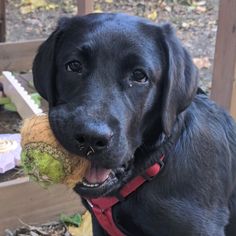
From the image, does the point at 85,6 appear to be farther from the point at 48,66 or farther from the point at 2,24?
the point at 48,66

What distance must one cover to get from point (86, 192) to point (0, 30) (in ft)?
10.6

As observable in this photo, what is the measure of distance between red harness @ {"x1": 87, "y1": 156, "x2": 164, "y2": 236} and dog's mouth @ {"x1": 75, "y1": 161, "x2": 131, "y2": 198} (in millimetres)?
129

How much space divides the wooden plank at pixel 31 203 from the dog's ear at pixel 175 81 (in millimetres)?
1142

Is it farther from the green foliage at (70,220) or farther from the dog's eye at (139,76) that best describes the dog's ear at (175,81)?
the green foliage at (70,220)

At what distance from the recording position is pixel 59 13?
244 inches

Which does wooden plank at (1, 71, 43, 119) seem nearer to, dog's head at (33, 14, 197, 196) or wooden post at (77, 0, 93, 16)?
wooden post at (77, 0, 93, 16)

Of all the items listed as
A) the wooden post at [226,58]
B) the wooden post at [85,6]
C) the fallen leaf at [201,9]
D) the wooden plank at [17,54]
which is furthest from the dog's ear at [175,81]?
the fallen leaf at [201,9]

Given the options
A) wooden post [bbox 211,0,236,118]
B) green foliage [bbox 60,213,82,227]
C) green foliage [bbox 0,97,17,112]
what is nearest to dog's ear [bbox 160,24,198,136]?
wooden post [bbox 211,0,236,118]

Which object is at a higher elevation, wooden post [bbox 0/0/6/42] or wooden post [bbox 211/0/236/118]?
wooden post [bbox 211/0/236/118]

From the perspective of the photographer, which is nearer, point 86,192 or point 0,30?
point 86,192

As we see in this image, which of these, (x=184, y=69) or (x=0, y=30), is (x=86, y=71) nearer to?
(x=184, y=69)

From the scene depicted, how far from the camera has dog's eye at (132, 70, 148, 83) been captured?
215 cm

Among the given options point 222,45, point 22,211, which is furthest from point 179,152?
point 22,211

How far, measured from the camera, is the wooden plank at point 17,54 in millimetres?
4629
